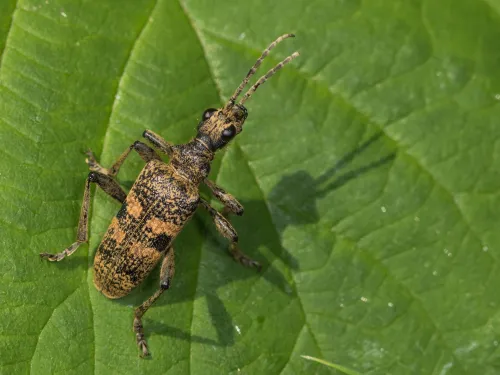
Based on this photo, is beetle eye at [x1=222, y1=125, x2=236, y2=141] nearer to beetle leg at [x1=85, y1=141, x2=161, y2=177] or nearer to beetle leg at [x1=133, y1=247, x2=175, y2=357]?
beetle leg at [x1=85, y1=141, x2=161, y2=177]

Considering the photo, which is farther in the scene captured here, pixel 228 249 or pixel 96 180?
pixel 228 249

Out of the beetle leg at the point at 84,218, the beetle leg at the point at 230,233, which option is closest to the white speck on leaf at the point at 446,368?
the beetle leg at the point at 230,233

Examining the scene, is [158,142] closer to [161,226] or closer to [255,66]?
[161,226]

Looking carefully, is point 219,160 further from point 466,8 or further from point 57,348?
point 466,8

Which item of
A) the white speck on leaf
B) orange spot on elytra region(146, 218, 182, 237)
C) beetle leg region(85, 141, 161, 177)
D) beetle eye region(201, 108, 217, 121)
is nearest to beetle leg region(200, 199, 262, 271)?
orange spot on elytra region(146, 218, 182, 237)

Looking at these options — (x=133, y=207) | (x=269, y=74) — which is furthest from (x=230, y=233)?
(x=269, y=74)

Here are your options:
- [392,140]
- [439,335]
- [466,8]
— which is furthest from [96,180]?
[466,8]

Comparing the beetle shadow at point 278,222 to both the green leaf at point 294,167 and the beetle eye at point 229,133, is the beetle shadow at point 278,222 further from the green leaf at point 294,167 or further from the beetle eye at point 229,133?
the beetle eye at point 229,133
